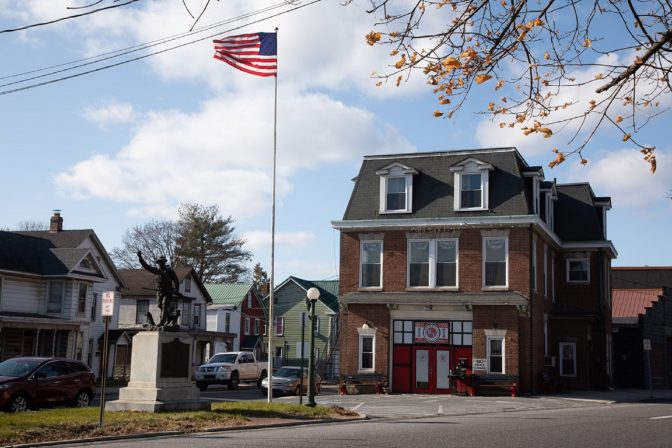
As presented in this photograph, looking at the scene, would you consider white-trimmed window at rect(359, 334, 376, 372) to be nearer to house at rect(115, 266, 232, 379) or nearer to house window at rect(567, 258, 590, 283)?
house window at rect(567, 258, 590, 283)

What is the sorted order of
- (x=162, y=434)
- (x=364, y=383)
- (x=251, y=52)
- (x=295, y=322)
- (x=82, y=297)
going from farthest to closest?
(x=295, y=322) < (x=82, y=297) < (x=364, y=383) < (x=251, y=52) < (x=162, y=434)

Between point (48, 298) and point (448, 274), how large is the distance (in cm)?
2167

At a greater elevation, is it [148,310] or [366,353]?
[148,310]

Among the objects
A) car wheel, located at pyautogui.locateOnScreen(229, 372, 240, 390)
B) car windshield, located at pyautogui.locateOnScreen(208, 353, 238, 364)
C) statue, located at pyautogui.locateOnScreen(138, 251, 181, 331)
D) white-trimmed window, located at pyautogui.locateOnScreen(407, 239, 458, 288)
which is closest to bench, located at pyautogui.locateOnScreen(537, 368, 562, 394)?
white-trimmed window, located at pyautogui.locateOnScreen(407, 239, 458, 288)

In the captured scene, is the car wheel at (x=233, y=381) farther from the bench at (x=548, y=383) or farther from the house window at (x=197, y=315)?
the house window at (x=197, y=315)

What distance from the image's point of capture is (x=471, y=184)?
118 feet

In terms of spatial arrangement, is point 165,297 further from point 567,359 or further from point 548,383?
point 567,359

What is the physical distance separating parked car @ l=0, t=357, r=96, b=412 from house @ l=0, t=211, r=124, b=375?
604 inches

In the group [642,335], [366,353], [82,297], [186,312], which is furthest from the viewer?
[186,312]

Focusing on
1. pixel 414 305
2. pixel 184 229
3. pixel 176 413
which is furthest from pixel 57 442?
pixel 184 229

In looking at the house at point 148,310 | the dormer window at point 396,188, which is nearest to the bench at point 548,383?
the dormer window at point 396,188

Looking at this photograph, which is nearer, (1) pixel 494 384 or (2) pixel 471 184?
(1) pixel 494 384

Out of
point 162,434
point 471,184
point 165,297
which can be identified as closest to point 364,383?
point 471,184

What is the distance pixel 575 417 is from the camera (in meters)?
21.3
